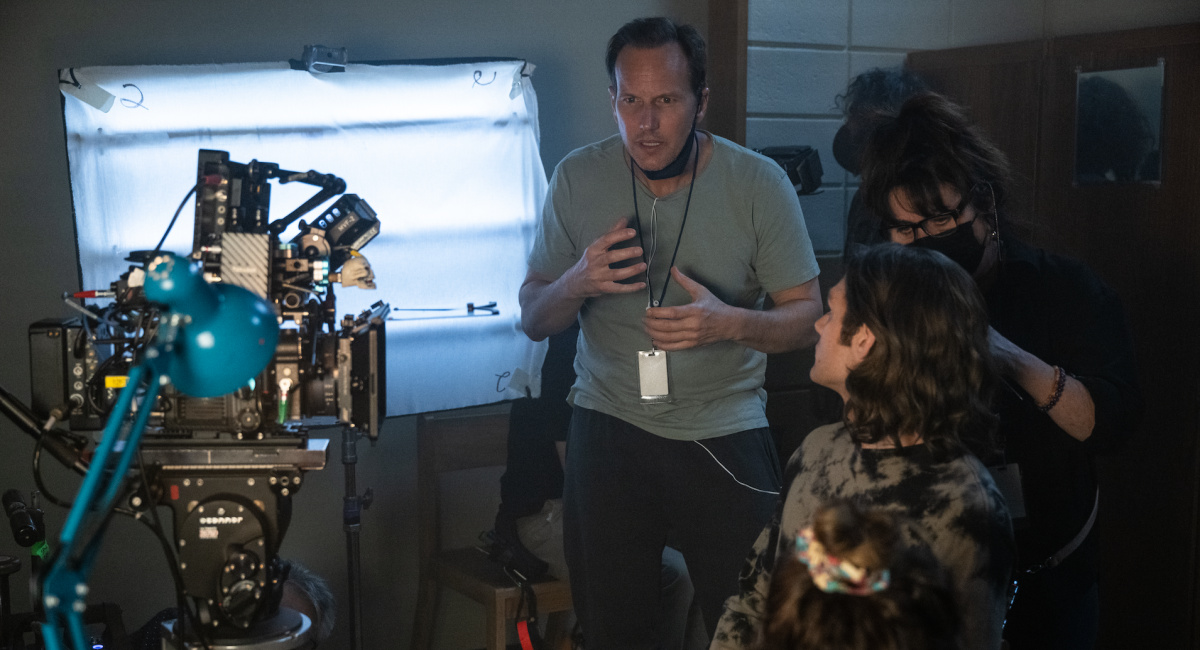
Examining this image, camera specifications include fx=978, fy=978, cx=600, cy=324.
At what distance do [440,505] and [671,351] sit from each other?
134 cm

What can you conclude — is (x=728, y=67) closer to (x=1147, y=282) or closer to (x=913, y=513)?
(x=1147, y=282)

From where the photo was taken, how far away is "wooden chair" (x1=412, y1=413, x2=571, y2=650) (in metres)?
2.86

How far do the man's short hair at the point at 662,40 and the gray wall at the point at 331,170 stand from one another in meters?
1.13

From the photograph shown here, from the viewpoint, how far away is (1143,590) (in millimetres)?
2668

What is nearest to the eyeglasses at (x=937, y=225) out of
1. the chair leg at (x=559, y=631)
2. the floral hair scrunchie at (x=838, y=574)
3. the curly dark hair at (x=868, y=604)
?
the curly dark hair at (x=868, y=604)

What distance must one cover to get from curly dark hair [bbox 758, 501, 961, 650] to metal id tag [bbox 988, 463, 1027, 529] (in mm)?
617

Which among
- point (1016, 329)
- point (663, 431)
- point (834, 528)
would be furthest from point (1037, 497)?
point (834, 528)

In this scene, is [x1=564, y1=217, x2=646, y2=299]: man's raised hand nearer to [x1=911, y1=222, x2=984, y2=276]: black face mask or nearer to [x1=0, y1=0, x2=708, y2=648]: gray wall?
[x1=911, y1=222, x2=984, y2=276]: black face mask

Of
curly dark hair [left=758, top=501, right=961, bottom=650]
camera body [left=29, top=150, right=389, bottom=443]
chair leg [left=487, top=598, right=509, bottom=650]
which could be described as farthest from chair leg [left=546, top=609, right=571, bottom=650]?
curly dark hair [left=758, top=501, right=961, bottom=650]

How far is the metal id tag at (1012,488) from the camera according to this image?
1587 mm

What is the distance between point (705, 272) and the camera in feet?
6.86

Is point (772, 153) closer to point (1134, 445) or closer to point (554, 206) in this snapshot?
point (554, 206)

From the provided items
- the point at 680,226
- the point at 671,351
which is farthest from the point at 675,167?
the point at 671,351

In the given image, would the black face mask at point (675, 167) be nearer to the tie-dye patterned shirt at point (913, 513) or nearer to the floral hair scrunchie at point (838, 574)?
the tie-dye patterned shirt at point (913, 513)
